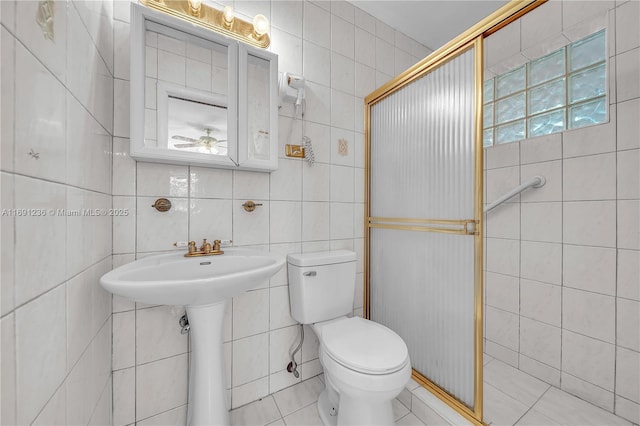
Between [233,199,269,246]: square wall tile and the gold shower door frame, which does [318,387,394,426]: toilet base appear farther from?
[233,199,269,246]: square wall tile

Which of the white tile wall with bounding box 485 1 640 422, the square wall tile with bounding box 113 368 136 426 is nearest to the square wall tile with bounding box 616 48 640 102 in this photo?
the white tile wall with bounding box 485 1 640 422

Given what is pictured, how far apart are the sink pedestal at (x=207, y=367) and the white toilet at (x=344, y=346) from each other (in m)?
0.46

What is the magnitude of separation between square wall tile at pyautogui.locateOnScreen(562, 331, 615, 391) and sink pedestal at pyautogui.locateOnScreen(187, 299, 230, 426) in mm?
1878

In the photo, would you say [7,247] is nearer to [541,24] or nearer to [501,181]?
[501,181]

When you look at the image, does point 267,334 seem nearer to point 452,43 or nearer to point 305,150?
point 305,150

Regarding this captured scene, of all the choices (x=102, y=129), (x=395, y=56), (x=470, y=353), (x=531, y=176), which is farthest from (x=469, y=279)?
(x=395, y=56)

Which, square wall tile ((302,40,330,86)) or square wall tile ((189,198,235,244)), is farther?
square wall tile ((302,40,330,86))

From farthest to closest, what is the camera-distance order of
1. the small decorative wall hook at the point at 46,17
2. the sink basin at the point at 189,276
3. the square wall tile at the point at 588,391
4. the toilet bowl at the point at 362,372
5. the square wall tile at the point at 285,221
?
the square wall tile at the point at 285,221, the square wall tile at the point at 588,391, the toilet bowl at the point at 362,372, the sink basin at the point at 189,276, the small decorative wall hook at the point at 46,17

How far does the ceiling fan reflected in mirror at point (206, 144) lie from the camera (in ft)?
3.73

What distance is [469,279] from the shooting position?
1.12 metres

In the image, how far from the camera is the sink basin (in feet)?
2.41

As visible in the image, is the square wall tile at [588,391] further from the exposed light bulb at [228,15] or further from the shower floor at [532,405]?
the exposed light bulb at [228,15]

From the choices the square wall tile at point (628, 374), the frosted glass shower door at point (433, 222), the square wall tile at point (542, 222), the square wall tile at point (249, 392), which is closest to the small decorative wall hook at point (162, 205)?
the square wall tile at point (249, 392)

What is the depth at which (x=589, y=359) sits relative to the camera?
4.50 ft
